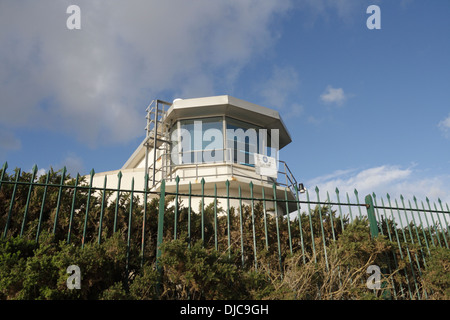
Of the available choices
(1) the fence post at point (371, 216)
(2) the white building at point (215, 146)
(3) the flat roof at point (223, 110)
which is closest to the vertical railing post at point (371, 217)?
(1) the fence post at point (371, 216)

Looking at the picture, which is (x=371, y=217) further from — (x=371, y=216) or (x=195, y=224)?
(x=195, y=224)

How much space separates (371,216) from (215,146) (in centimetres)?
719

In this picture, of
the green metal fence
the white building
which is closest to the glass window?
the white building

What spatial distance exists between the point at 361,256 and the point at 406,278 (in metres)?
1.10

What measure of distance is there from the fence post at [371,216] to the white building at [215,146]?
5357 mm

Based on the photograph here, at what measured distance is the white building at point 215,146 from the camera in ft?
39.1

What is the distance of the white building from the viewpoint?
11.9m

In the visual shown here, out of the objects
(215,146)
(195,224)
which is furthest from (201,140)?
(195,224)

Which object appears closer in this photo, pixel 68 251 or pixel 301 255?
pixel 68 251

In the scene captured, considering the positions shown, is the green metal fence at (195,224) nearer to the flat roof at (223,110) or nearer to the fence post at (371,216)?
the fence post at (371,216)

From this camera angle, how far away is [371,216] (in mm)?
6363
